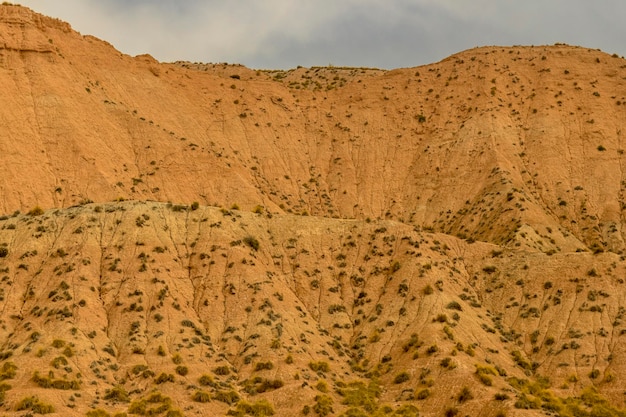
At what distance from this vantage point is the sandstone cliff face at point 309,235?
5269 centimetres

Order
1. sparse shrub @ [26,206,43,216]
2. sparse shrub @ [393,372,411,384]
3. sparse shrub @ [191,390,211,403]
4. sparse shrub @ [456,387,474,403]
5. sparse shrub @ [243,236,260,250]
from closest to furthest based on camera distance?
sparse shrub @ [456,387,474,403] → sparse shrub @ [191,390,211,403] → sparse shrub @ [393,372,411,384] → sparse shrub @ [243,236,260,250] → sparse shrub @ [26,206,43,216]

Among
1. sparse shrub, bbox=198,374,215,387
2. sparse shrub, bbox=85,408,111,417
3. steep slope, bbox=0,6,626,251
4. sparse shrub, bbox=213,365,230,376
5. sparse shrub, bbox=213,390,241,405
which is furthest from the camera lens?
steep slope, bbox=0,6,626,251

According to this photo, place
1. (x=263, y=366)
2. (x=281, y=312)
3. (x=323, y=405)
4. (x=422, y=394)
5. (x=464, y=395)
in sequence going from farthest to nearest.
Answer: (x=281, y=312), (x=263, y=366), (x=422, y=394), (x=323, y=405), (x=464, y=395)

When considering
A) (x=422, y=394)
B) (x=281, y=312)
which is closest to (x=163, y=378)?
(x=281, y=312)

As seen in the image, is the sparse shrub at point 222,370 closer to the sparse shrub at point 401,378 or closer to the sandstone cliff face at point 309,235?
the sandstone cliff face at point 309,235

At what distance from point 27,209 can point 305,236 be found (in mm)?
25437

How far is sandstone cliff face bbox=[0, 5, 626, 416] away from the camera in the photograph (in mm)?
52688

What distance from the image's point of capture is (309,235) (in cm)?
7112

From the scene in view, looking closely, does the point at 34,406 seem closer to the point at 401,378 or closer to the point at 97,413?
the point at 97,413

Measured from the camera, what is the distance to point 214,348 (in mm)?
56531

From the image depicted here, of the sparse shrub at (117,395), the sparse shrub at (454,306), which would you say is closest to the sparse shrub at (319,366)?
the sparse shrub at (454,306)

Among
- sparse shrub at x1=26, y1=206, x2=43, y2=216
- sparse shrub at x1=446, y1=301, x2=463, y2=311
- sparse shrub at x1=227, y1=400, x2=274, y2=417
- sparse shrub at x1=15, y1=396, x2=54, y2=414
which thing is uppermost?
sparse shrub at x1=26, y1=206, x2=43, y2=216

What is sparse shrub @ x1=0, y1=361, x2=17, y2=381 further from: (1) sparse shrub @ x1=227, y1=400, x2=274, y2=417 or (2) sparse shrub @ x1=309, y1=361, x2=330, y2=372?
(2) sparse shrub @ x1=309, y1=361, x2=330, y2=372

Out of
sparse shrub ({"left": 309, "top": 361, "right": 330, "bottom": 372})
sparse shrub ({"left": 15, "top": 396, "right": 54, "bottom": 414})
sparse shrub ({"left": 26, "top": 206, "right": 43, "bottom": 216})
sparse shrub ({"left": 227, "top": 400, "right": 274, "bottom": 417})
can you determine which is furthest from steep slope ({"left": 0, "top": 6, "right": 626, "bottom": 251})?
sparse shrub ({"left": 15, "top": 396, "right": 54, "bottom": 414})
